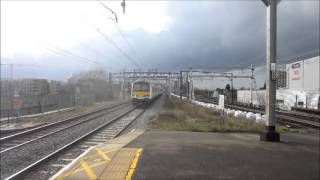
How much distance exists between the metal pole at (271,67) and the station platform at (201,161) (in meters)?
0.63

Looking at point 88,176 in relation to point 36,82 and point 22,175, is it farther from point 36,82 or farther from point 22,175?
point 36,82

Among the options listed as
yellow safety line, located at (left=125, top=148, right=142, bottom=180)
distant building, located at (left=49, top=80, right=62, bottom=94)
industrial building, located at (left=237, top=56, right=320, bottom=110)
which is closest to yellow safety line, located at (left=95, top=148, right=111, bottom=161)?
yellow safety line, located at (left=125, top=148, right=142, bottom=180)

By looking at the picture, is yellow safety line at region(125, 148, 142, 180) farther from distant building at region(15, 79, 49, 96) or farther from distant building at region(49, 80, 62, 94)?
distant building at region(49, 80, 62, 94)

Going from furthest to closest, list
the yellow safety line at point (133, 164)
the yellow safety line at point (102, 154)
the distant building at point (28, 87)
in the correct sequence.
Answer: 1. the distant building at point (28, 87)
2. the yellow safety line at point (102, 154)
3. the yellow safety line at point (133, 164)

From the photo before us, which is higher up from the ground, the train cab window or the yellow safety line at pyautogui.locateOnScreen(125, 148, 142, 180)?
the train cab window

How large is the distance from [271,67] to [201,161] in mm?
5958

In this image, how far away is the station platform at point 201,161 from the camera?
9477 mm

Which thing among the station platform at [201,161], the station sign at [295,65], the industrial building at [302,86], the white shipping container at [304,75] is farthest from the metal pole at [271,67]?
the station sign at [295,65]

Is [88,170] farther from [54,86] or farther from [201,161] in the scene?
[54,86]

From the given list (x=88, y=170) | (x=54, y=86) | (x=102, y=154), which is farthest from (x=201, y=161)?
(x=54, y=86)

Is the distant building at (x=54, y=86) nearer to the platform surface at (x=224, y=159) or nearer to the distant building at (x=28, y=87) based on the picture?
the distant building at (x=28, y=87)

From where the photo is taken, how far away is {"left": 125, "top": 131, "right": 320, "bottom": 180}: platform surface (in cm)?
953

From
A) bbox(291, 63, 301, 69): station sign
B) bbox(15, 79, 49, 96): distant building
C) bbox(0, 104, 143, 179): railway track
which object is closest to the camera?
bbox(0, 104, 143, 179): railway track

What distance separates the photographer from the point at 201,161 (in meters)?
10.8
